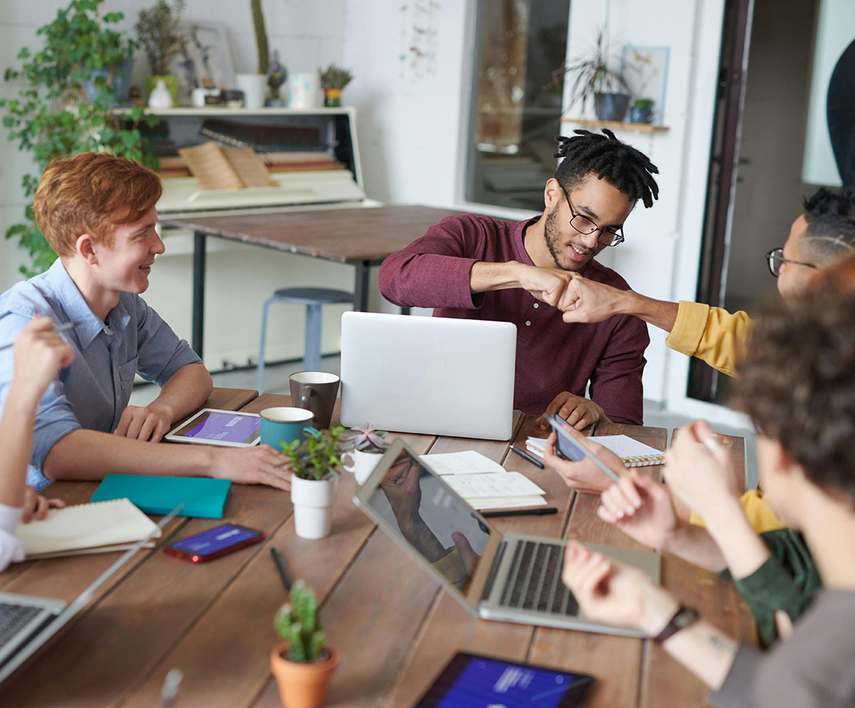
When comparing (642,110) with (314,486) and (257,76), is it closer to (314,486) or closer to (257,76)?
(257,76)

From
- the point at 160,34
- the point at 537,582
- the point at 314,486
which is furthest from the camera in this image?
the point at 160,34

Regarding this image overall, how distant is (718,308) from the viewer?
6.14 feet

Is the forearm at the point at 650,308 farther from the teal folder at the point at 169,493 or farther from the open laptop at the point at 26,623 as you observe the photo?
the open laptop at the point at 26,623

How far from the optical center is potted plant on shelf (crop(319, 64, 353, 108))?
487 centimetres

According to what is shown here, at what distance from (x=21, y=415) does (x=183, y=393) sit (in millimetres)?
679

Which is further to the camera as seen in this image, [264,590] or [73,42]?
[73,42]

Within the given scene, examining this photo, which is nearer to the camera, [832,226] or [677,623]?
[677,623]

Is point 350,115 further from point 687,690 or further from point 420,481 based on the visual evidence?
point 687,690

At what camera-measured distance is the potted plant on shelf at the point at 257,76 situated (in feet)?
15.1

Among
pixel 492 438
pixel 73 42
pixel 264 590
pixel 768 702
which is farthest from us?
pixel 73 42

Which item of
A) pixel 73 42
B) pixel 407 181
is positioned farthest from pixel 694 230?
pixel 73 42

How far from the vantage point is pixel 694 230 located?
160 inches

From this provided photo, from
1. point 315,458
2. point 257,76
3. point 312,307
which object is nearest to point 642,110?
point 312,307

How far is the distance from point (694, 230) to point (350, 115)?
2028 millimetres
